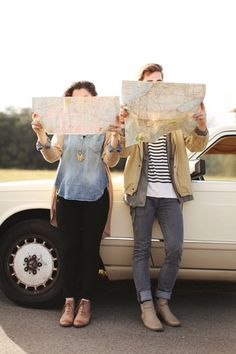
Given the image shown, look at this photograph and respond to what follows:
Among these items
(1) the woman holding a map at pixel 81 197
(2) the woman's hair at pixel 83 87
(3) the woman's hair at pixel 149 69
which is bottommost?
(1) the woman holding a map at pixel 81 197

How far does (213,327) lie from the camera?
15.1ft

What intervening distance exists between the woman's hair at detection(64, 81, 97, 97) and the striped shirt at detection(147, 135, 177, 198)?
0.62 meters

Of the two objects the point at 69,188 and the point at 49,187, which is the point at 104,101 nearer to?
the point at 69,188

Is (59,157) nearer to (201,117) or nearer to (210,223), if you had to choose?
(201,117)

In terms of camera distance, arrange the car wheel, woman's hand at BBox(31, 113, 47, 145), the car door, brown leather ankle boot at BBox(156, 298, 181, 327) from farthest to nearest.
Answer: the car wheel
the car door
brown leather ankle boot at BBox(156, 298, 181, 327)
woman's hand at BBox(31, 113, 47, 145)

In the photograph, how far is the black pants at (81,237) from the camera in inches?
175

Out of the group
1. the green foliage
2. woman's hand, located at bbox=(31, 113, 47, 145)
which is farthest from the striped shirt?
the green foliage

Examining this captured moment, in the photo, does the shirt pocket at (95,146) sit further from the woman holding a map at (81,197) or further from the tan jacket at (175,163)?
the tan jacket at (175,163)

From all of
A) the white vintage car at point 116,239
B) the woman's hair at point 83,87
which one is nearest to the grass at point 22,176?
the white vintage car at point 116,239

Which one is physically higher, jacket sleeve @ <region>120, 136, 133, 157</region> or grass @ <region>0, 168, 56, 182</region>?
jacket sleeve @ <region>120, 136, 133, 157</region>

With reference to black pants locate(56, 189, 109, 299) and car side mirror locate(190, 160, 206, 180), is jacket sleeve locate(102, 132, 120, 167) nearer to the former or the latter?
black pants locate(56, 189, 109, 299)

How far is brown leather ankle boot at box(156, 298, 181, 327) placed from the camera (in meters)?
4.57

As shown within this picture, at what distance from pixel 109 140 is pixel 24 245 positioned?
1301 mm

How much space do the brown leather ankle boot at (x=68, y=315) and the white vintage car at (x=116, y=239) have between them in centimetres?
38
